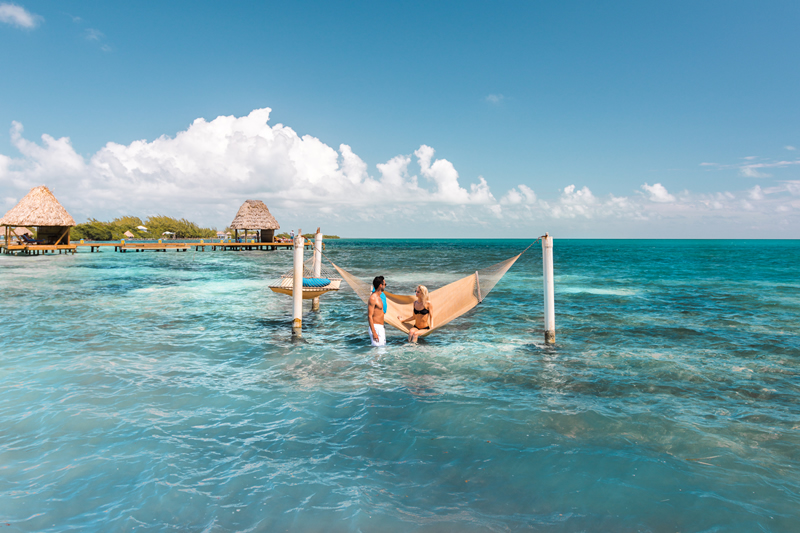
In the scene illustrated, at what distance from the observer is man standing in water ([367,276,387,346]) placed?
712cm

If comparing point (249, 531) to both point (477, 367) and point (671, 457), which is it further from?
point (477, 367)

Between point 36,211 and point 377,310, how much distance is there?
3319cm

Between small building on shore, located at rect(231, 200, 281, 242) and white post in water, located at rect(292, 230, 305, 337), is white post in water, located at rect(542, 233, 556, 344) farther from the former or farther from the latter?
small building on shore, located at rect(231, 200, 281, 242)

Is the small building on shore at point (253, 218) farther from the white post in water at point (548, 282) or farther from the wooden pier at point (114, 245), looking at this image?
the white post in water at point (548, 282)

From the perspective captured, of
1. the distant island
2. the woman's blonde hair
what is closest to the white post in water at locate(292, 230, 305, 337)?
the woman's blonde hair

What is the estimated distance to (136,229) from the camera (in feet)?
223

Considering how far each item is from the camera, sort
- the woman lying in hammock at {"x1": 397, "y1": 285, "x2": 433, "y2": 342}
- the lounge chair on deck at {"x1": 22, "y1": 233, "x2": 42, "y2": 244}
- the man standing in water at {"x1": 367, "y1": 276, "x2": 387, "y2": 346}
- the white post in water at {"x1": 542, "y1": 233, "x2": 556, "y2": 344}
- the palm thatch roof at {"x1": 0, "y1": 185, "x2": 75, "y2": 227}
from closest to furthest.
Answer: the white post in water at {"x1": 542, "y1": 233, "x2": 556, "y2": 344} < the man standing in water at {"x1": 367, "y1": 276, "x2": 387, "y2": 346} < the woman lying in hammock at {"x1": 397, "y1": 285, "x2": 433, "y2": 342} < the palm thatch roof at {"x1": 0, "y1": 185, "x2": 75, "y2": 227} < the lounge chair on deck at {"x1": 22, "y1": 233, "x2": 42, "y2": 244}

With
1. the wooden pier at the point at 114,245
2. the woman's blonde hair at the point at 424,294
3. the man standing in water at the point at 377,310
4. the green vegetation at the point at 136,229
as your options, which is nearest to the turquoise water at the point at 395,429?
the man standing in water at the point at 377,310

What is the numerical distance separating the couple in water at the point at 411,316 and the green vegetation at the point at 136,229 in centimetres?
6800

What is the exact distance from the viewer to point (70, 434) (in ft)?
14.2

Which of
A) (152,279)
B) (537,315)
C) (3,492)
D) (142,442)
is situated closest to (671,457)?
(142,442)

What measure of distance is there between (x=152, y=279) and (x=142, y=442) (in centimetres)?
1754

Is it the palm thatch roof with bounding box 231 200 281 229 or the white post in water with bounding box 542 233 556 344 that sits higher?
the palm thatch roof with bounding box 231 200 281 229

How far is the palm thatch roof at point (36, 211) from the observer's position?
2955cm
